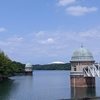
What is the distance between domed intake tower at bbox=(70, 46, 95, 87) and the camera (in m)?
58.5

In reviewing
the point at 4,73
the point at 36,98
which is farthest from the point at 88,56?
the point at 4,73

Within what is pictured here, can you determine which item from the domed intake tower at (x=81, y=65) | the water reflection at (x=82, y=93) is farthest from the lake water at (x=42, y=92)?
the domed intake tower at (x=81, y=65)

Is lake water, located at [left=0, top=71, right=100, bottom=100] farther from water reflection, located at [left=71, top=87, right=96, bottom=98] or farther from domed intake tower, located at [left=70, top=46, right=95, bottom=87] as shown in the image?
domed intake tower, located at [left=70, top=46, right=95, bottom=87]

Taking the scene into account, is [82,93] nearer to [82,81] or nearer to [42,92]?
[42,92]

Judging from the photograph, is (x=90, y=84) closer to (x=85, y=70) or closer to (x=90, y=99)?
(x=85, y=70)

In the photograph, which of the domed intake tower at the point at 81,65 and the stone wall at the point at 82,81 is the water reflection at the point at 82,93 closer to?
the stone wall at the point at 82,81

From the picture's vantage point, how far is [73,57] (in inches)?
2368

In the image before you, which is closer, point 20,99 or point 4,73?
point 20,99

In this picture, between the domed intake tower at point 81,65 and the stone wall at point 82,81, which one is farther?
the domed intake tower at point 81,65

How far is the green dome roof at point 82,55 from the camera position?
58.9 metres

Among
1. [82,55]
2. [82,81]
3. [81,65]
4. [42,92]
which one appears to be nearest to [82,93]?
[42,92]

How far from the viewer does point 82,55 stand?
193ft

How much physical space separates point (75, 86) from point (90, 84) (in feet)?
11.1

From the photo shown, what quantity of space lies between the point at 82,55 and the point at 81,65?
2.22 metres
